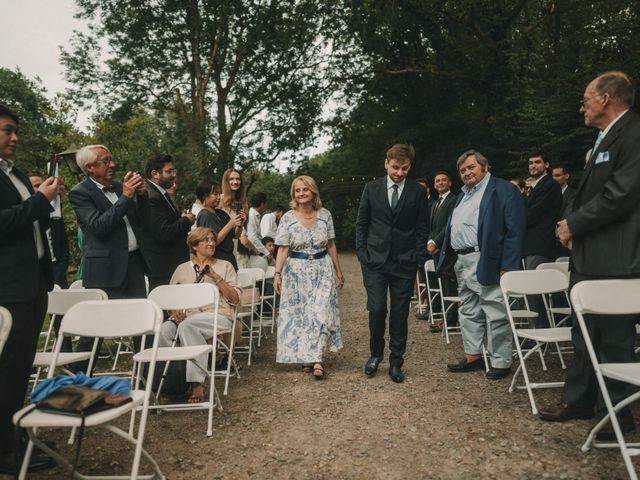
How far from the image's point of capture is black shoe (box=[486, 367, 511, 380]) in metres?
4.95

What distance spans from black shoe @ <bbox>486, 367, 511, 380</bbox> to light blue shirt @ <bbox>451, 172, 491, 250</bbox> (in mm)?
1222

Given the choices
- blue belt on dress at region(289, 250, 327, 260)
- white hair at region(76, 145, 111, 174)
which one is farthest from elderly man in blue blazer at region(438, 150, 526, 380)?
white hair at region(76, 145, 111, 174)

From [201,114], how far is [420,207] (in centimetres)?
1373

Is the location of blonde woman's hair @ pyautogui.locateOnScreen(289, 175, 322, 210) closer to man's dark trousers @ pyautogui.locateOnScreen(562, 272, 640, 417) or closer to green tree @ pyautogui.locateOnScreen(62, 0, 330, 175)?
man's dark trousers @ pyautogui.locateOnScreen(562, 272, 640, 417)

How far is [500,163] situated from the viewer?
1702 centimetres

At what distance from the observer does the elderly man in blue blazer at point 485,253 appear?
4.93 meters

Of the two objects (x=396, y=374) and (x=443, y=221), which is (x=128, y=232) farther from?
(x=443, y=221)

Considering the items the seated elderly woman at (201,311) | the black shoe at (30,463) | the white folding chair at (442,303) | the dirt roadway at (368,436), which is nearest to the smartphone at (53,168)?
the seated elderly woman at (201,311)

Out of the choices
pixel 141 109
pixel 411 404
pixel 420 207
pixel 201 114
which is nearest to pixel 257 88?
pixel 201 114

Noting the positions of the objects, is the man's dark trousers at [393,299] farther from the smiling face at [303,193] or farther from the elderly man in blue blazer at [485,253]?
the smiling face at [303,193]

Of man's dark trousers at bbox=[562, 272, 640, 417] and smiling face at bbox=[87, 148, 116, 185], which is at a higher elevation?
smiling face at bbox=[87, 148, 116, 185]

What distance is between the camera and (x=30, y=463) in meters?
3.24

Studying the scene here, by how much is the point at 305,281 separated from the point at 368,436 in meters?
2.14

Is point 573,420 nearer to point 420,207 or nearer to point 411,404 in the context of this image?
point 411,404
